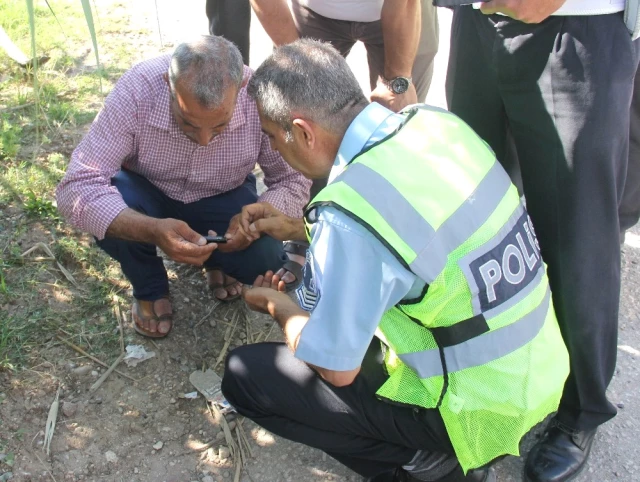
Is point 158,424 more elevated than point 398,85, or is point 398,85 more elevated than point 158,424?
point 398,85

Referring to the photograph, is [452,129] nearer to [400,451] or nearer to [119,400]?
[400,451]

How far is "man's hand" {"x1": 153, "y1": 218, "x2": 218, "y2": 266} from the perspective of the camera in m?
2.69

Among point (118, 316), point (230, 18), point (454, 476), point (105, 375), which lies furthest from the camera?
point (230, 18)

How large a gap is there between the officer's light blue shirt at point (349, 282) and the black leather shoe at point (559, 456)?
1.10 metres

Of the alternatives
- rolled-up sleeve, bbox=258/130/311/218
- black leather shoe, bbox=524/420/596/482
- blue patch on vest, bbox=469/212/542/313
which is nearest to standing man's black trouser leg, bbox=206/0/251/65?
rolled-up sleeve, bbox=258/130/311/218

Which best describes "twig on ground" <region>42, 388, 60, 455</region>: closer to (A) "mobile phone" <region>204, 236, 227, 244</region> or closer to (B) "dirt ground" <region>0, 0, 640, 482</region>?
(B) "dirt ground" <region>0, 0, 640, 482</region>

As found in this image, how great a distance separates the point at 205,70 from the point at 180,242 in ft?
2.15

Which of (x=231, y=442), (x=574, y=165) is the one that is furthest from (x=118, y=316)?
(x=574, y=165)

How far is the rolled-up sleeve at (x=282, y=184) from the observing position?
3113mm

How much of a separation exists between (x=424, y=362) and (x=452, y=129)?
69 centimetres

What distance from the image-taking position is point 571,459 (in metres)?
2.62

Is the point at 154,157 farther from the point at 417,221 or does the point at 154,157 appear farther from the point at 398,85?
the point at 417,221

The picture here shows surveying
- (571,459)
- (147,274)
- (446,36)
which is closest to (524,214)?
(571,459)

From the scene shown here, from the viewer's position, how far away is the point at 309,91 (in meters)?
2.04
